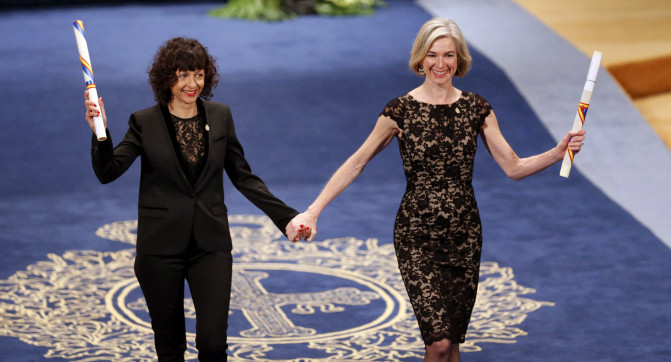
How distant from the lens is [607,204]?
309 inches

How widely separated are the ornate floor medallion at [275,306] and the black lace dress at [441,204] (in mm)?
1272

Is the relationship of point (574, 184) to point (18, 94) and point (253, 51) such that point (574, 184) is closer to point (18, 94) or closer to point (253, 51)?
point (253, 51)

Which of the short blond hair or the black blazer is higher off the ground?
the short blond hair

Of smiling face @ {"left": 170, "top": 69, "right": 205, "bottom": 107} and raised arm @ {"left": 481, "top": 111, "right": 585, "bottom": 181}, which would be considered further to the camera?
raised arm @ {"left": 481, "top": 111, "right": 585, "bottom": 181}

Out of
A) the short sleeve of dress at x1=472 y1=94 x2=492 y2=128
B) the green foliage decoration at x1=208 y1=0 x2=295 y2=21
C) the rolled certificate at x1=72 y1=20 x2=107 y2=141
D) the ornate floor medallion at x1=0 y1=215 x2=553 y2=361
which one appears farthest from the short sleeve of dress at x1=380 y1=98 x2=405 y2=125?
the green foliage decoration at x1=208 y1=0 x2=295 y2=21

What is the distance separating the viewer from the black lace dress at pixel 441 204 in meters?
4.15

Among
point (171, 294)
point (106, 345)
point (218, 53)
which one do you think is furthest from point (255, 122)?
point (171, 294)

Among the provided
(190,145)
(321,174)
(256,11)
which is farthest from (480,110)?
(256,11)

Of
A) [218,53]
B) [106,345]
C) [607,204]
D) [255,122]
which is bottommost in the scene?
[106,345]

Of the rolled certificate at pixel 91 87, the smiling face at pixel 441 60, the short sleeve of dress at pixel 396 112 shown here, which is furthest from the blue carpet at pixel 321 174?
the rolled certificate at pixel 91 87

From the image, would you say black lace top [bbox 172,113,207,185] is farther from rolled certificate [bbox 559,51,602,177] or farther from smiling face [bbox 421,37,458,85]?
rolled certificate [bbox 559,51,602,177]

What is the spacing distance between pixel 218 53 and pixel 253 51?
1.23ft

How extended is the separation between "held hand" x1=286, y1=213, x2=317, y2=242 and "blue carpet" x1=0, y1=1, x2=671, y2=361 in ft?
3.93

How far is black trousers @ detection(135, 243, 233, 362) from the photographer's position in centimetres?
402
